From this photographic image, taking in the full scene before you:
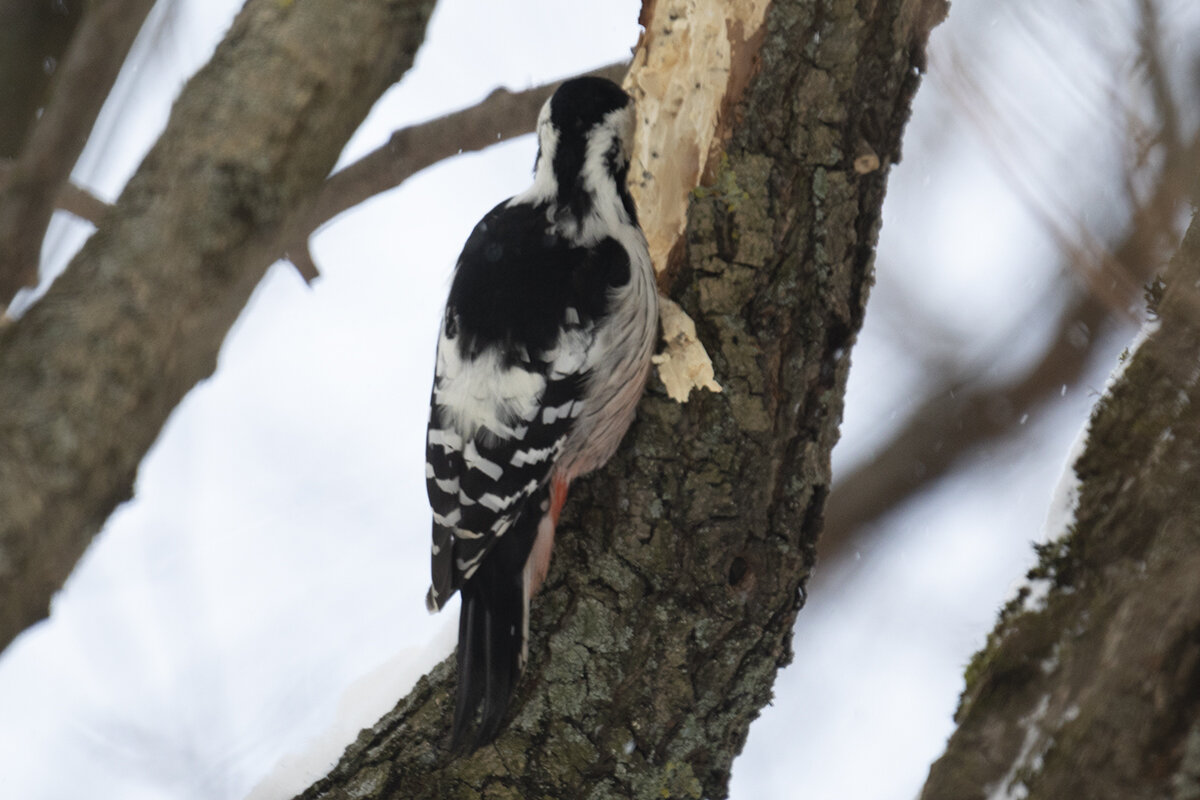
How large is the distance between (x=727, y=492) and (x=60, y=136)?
1.17 metres

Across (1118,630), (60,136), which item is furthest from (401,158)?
(1118,630)

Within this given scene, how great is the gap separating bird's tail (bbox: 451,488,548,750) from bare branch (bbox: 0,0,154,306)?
97cm

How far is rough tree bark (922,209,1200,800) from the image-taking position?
3.01ft

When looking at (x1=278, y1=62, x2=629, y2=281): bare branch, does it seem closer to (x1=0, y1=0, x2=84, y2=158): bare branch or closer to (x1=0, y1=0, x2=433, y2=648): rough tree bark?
(x1=0, y1=0, x2=84, y2=158): bare branch

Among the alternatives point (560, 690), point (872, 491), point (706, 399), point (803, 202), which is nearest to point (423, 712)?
point (560, 690)

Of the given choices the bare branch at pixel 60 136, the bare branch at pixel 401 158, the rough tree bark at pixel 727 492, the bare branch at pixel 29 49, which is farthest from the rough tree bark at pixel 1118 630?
the bare branch at pixel 29 49

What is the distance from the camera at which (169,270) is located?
0.84m

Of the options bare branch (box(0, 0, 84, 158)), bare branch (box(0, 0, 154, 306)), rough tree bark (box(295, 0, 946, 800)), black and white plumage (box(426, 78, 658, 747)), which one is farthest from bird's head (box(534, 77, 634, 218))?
bare branch (box(0, 0, 154, 306))

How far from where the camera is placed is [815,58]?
1.76 m

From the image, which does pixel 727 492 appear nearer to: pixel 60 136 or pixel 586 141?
pixel 586 141

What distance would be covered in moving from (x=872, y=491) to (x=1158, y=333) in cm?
207

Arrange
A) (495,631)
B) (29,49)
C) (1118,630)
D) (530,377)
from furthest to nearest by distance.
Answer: (530,377) < (495,631) < (29,49) < (1118,630)

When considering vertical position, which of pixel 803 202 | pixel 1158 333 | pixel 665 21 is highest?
pixel 665 21

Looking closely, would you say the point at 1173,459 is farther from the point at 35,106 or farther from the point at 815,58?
the point at 35,106
